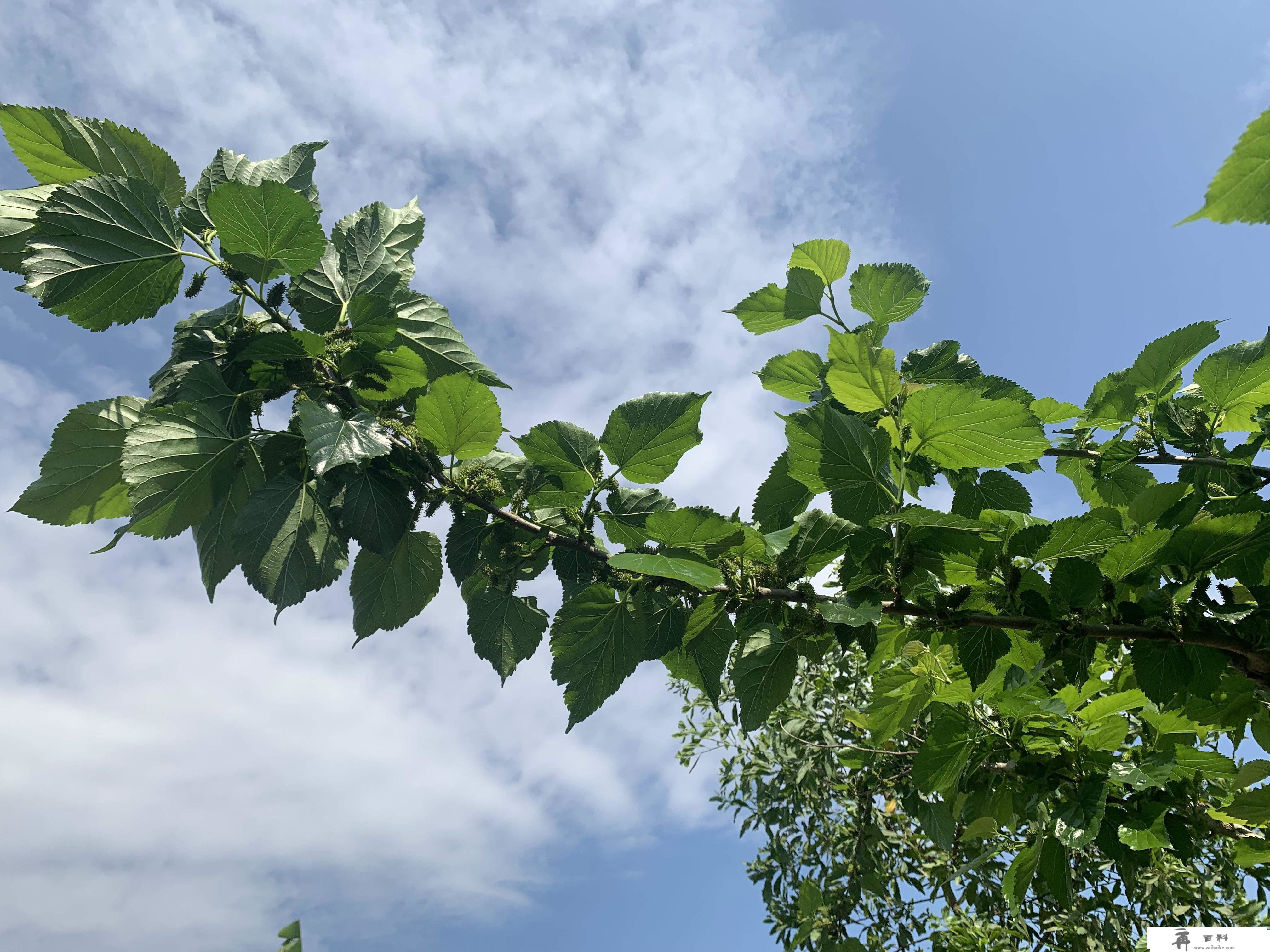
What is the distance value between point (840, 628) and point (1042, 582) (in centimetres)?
36

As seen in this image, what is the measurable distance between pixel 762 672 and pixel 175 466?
41.8 inches

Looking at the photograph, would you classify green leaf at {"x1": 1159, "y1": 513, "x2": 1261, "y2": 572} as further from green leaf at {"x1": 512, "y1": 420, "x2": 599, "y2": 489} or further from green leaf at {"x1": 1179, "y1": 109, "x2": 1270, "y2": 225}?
green leaf at {"x1": 512, "y1": 420, "x2": 599, "y2": 489}

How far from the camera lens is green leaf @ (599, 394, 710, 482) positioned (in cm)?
129

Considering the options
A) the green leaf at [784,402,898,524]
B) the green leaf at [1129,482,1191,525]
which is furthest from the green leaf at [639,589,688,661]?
the green leaf at [1129,482,1191,525]

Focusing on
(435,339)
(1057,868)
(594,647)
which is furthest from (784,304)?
(1057,868)

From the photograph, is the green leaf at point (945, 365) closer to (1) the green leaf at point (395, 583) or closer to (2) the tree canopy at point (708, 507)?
(2) the tree canopy at point (708, 507)

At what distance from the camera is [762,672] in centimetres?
123

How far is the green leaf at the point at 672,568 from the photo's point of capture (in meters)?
1.04

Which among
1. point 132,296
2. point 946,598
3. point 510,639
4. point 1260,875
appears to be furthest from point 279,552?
point 1260,875

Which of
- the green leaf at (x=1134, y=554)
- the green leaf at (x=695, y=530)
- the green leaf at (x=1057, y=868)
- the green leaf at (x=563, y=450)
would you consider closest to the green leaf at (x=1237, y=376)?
the green leaf at (x=1134, y=554)

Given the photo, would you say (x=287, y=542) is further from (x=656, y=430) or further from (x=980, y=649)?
(x=980, y=649)

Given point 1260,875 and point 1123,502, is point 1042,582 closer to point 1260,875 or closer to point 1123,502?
point 1123,502

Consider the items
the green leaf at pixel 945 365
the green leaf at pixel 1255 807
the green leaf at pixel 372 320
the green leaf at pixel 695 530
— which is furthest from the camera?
the green leaf at pixel 945 365

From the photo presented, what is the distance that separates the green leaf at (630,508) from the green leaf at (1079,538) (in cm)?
61
